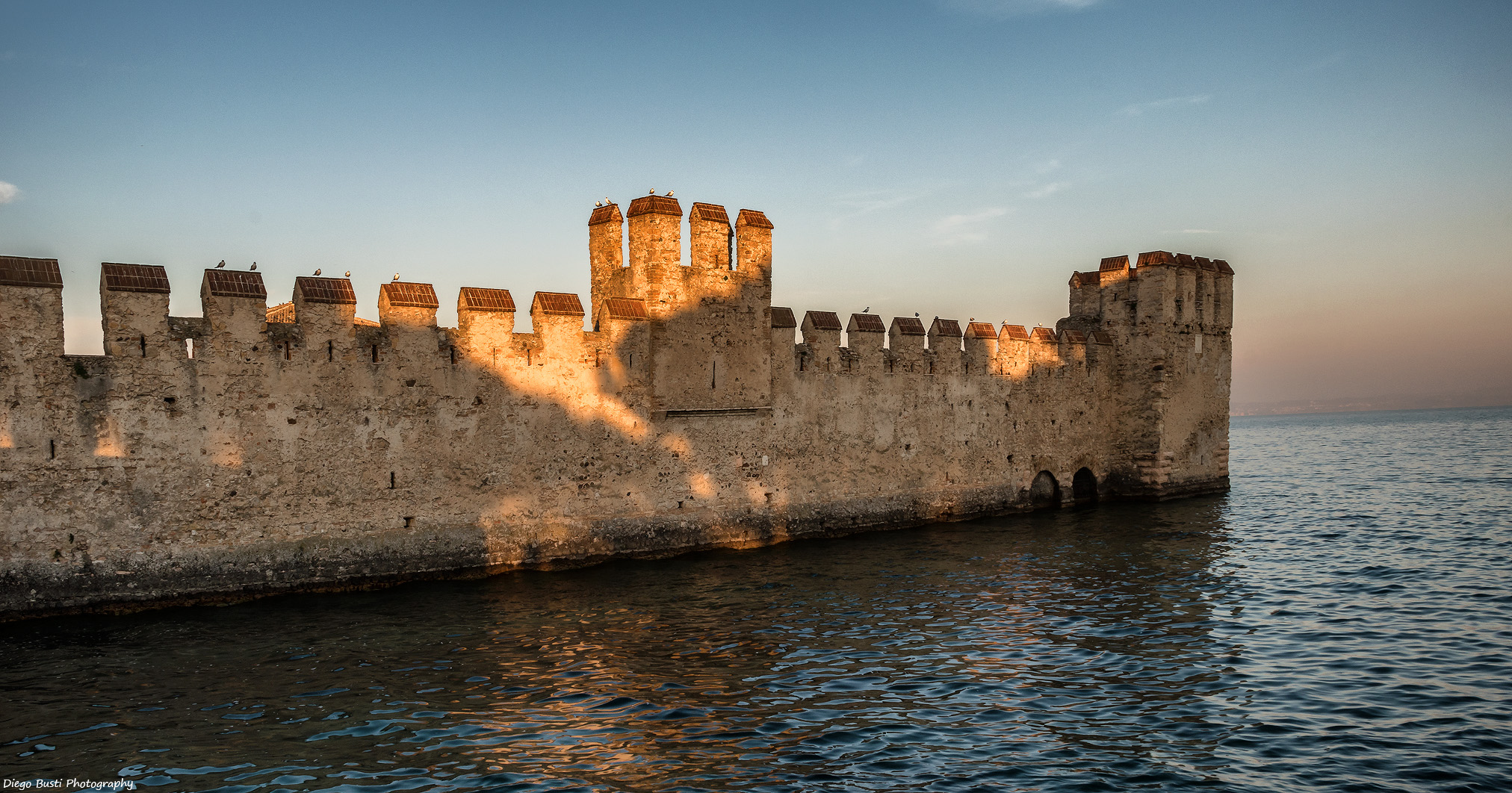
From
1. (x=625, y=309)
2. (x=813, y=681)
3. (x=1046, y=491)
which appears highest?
(x=625, y=309)

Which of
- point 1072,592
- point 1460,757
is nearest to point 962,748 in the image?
point 1460,757

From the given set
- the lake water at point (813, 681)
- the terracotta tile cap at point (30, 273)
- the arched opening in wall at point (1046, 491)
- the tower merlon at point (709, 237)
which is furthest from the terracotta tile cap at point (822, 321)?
the terracotta tile cap at point (30, 273)

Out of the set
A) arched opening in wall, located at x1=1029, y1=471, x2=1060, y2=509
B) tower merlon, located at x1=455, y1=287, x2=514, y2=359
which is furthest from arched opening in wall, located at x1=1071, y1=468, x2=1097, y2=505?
tower merlon, located at x1=455, y1=287, x2=514, y2=359

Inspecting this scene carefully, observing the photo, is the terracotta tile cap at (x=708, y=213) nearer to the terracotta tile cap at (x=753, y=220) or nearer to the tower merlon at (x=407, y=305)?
the terracotta tile cap at (x=753, y=220)

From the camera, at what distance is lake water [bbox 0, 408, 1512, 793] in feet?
26.3

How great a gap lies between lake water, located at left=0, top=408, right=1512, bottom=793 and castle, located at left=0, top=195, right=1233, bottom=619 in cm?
86

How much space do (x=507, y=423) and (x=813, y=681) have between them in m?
7.78

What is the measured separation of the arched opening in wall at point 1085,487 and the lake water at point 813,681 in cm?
738

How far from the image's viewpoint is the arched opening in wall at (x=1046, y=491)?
23781mm

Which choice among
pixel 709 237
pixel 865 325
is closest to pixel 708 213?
pixel 709 237

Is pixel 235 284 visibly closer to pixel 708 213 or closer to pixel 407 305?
pixel 407 305

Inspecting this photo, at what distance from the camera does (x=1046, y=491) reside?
945 inches

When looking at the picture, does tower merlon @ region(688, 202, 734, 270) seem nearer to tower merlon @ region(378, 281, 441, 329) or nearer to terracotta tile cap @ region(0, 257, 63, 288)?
tower merlon @ region(378, 281, 441, 329)

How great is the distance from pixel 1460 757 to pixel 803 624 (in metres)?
7.17
